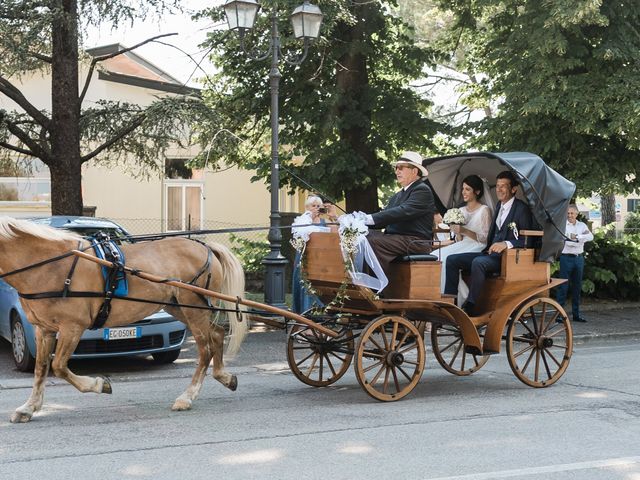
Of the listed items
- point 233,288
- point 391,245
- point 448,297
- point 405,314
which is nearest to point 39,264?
point 233,288

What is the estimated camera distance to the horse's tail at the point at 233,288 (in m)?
8.13

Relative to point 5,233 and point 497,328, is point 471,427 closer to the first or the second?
point 497,328

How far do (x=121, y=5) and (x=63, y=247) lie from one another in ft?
25.0

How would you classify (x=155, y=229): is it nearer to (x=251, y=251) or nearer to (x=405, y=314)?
(x=251, y=251)

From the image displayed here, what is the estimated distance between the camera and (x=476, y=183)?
31.7ft

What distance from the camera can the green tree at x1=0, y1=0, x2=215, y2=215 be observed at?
43.7 ft

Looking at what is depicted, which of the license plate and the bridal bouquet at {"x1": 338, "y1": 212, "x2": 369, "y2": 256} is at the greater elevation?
the bridal bouquet at {"x1": 338, "y1": 212, "x2": 369, "y2": 256}

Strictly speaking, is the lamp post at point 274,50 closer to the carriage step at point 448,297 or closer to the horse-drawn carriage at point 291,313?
the horse-drawn carriage at point 291,313

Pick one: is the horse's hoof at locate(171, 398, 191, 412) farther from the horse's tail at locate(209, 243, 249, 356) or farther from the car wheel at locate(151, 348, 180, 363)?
the car wheel at locate(151, 348, 180, 363)

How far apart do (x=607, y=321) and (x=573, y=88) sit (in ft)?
14.1

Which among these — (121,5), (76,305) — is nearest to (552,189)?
(76,305)

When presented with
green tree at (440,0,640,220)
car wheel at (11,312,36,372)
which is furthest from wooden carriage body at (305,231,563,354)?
green tree at (440,0,640,220)

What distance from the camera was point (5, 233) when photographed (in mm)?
7094

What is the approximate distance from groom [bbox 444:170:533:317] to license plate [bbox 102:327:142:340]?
11.8ft
